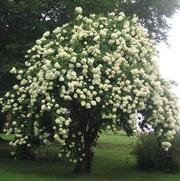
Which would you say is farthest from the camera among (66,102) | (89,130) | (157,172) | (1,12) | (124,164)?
(1,12)

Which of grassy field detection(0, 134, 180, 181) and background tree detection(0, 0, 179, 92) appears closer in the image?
grassy field detection(0, 134, 180, 181)

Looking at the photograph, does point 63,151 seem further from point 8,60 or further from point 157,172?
point 8,60

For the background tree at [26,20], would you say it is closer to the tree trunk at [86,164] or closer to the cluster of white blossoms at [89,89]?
the cluster of white blossoms at [89,89]

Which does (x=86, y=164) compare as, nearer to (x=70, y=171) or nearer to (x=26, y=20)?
(x=70, y=171)

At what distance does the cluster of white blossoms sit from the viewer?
17953mm

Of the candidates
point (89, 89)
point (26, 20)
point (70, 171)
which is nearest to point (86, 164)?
point (70, 171)

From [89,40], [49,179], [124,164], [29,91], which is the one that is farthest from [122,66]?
[124,164]

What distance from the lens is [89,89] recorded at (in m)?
18.0

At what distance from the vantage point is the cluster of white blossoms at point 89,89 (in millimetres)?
17953

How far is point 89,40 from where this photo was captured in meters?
19.6

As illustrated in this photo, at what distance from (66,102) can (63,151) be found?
1695 millimetres

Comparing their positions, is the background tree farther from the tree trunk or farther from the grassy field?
the tree trunk

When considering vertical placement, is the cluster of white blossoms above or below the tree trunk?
above

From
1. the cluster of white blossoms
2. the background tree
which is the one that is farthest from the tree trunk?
the background tree
